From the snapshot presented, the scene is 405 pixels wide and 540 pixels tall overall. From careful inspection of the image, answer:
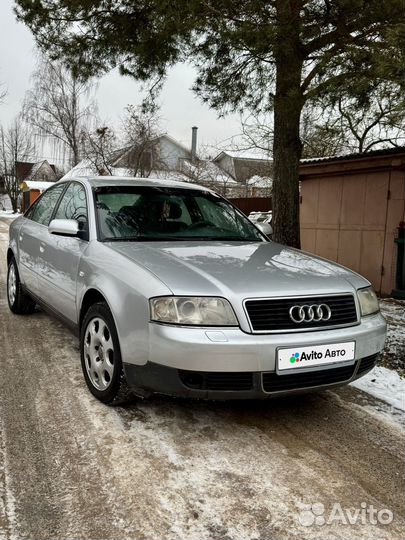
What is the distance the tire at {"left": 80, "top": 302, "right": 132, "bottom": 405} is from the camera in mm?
2889

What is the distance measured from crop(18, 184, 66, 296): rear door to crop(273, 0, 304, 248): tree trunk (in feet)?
8.79

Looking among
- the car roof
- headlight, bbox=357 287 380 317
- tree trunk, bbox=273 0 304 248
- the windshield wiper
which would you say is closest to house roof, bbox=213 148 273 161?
tree trunk, bbox=273 0 304 248

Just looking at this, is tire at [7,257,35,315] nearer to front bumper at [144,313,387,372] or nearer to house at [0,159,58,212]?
front bumper at [144,313,387,372]

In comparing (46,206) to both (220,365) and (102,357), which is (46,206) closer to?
(102,357)

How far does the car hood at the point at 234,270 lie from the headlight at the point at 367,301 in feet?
0.17

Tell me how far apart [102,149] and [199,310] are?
2392 centimetres

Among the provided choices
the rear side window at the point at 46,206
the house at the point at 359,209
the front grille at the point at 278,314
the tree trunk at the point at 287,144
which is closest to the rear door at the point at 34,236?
the rear side window at the point at 46,206

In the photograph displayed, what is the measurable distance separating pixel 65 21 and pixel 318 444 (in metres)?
6.35

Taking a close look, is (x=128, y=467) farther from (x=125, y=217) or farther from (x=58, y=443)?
(x=125, y=217)

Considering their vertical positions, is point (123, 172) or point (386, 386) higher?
point (123, 172)

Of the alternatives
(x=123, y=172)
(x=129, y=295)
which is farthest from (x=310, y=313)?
(x=123, y=172)

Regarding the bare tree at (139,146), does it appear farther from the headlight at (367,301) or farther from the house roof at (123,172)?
the headlight at (367,301)

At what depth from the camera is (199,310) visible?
2.58 meters

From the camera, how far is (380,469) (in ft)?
8.28
